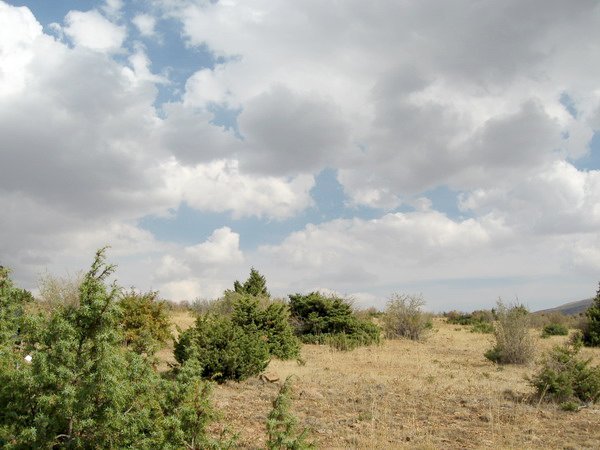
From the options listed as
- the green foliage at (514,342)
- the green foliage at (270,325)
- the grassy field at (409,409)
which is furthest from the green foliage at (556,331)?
the green foliage at (270,325)

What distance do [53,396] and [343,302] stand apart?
66.8 ft

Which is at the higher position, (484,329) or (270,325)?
(270,325)

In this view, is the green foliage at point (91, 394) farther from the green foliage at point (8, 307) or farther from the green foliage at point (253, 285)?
the green foliage at point (253, 285)

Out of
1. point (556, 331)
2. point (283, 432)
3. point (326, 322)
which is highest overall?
point (326, 322)

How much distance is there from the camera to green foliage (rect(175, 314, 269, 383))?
1229cm

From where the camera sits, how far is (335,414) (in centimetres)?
958

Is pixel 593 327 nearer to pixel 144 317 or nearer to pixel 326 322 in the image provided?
pixel 326 322

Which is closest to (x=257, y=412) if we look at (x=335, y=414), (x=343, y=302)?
(x=335, y=414)

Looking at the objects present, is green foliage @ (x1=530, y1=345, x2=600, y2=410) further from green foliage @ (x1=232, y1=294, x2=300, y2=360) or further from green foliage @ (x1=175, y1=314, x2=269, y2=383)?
green foliage @ (x1=232, y1=294, x2=300, y2=360)

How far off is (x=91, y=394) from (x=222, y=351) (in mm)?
7023

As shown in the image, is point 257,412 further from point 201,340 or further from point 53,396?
point 53,396

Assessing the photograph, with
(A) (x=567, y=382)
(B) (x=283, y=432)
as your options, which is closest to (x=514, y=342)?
(A) (x=567, y=382)

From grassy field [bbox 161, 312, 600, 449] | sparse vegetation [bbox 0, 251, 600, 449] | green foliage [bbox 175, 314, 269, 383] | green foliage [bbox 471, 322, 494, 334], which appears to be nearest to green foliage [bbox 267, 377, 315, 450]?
sparse vegetation [bbox 0, 251, 600, 449]

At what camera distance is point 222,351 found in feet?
40.7
